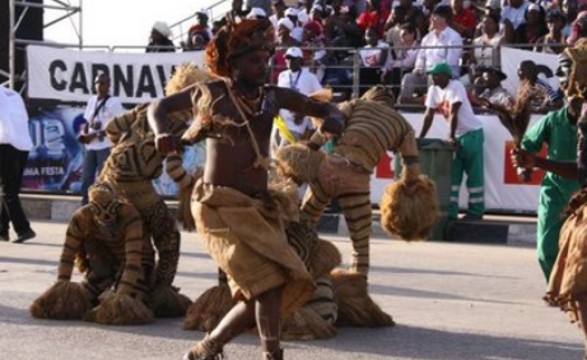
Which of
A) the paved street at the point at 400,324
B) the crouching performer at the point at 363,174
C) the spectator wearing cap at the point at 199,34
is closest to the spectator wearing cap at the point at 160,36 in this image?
the spectator wearing cap at the point at 199,34

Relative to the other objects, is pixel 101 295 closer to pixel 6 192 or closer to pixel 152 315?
pixel 152 315

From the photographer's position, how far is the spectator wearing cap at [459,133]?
16.6m

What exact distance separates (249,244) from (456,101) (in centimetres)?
953

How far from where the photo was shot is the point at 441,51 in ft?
59.5

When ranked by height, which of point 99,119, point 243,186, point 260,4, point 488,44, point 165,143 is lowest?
point 99,119

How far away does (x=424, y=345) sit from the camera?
883 centimetres

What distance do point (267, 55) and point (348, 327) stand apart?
253cm

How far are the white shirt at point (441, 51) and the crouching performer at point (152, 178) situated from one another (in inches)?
334

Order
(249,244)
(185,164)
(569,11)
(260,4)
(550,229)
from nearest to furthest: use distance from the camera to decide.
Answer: (249,244) < (550,229) < (185,164) < (569,11) < (260,4)

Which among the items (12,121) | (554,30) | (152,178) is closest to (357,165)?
(152,178)

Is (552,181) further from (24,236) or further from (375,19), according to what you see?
(375,19)

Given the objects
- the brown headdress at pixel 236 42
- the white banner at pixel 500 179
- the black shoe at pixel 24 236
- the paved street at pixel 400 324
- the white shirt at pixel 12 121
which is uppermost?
the brown headdress at pixel 236 42

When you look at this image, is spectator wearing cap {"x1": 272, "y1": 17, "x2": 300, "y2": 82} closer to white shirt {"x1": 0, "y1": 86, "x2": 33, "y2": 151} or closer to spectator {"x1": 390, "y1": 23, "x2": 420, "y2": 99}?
Answer: spectator {"x1": 390, "y1": 23, "x2": 420, "y2": 99}

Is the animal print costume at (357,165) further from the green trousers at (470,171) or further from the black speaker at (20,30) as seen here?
the black speaker at (20,30)
